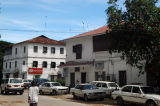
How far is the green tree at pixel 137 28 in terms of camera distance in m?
16.9

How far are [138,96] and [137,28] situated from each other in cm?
506

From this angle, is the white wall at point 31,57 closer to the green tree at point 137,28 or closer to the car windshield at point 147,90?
the green tree at point 137,28

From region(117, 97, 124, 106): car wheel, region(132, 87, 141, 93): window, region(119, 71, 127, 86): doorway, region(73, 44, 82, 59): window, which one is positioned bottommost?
region(117, 97, 124, 106): car wheel

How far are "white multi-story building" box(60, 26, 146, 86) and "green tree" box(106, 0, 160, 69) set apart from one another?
5878mm

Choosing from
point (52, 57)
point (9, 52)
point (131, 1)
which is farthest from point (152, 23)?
point (9, 52)

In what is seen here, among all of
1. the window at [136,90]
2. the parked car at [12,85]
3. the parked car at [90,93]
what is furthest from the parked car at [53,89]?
the window at [136,90]

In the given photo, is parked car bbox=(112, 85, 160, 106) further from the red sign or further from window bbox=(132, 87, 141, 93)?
the red sign

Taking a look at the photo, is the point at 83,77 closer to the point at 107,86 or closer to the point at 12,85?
the point at 12,85

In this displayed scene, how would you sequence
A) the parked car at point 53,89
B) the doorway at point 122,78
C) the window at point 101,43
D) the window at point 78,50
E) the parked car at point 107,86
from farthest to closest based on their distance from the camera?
the window at point 78,50, the window at point 101,43, the parked car at point 53,89, the doorway at point 122,78, the parked car at point 107,86

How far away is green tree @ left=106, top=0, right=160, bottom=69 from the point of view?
16859 mm

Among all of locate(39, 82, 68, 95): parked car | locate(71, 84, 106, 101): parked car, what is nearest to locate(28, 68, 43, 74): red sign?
locate(39, 82, 68, 95): parked car

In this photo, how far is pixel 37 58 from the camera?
49062 mm

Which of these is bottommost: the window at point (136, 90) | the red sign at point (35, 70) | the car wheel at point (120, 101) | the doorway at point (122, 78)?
the car wheel at point (120, 101)

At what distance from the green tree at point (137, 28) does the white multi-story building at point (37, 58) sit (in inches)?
1262
